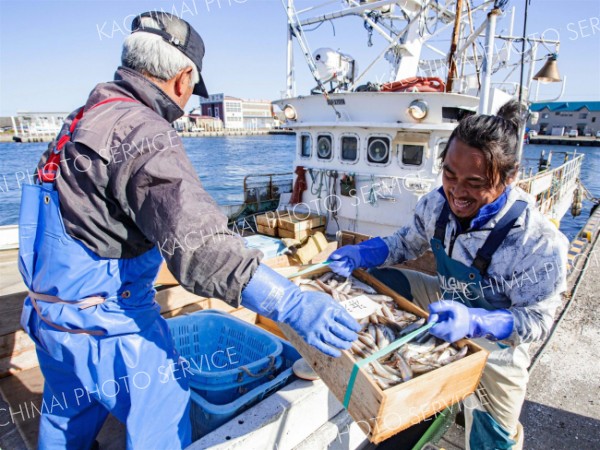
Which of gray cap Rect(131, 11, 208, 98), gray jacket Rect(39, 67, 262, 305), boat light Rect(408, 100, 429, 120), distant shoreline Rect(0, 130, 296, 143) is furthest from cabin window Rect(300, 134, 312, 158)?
distant shoreline Rect(0, 130, 296, 143)

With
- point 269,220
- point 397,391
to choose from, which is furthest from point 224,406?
point 269,220

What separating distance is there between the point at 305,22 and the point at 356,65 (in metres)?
1.61

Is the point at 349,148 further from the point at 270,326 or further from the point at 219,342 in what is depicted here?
the point at 219,342

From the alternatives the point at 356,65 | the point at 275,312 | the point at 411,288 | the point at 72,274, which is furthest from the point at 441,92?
the point at 72,274

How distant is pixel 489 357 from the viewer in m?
2.64

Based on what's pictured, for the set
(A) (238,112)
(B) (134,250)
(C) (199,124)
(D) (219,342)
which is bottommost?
(D) (219,342)

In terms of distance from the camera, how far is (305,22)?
8.87m

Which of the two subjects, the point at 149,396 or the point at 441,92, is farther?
Answer: the point at 441,92

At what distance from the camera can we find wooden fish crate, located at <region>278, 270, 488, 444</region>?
172 centimetres

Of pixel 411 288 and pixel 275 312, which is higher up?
pixel 275 312

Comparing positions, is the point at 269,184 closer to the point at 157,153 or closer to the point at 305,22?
the point at 305,22

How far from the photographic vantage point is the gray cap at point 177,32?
6.11 feet

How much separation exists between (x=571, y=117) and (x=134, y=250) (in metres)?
87.0

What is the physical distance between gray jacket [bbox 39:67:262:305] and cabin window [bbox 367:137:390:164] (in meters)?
7.04
